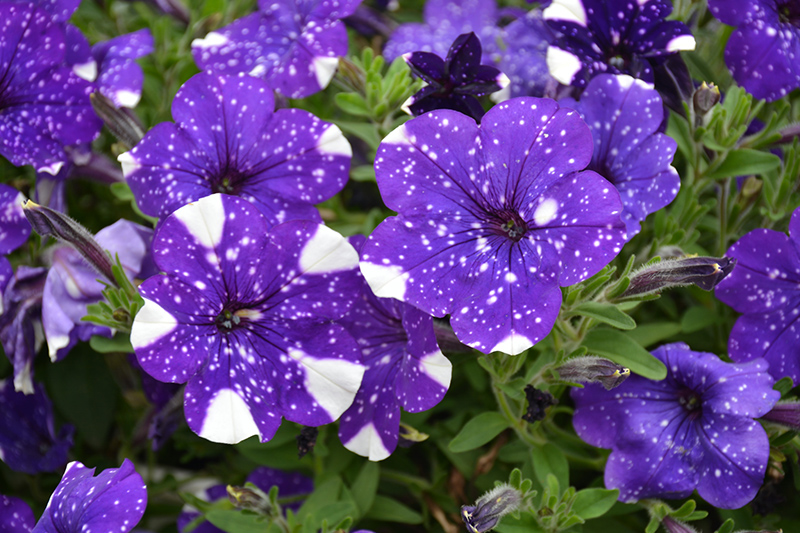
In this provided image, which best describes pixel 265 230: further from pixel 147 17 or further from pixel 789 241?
pixel 147 17

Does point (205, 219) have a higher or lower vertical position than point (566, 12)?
lower

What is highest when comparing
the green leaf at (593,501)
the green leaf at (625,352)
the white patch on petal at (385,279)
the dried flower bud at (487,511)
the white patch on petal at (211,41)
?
the white patch on petal at (211,41)

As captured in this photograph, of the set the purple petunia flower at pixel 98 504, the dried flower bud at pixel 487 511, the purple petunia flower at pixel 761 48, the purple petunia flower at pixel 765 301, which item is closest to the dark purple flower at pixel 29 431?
the purple petunia flower at pixel 98 504

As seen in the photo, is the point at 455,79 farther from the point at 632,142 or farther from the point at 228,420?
the point at 228,420

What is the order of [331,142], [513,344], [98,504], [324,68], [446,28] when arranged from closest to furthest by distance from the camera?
[513,344] → [98,504] → [331,142] → [324,68] → [446,28]

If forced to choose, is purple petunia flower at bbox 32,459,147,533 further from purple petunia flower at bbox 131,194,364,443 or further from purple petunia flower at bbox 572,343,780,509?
purple petunia flower at bbox 572,343,780,509

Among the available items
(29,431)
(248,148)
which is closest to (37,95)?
(248,148)

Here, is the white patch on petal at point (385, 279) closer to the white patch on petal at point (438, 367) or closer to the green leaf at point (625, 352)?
the white patch on petal at point (438, 367)

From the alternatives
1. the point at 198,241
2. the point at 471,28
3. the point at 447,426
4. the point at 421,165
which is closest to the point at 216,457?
the point at 447,426
